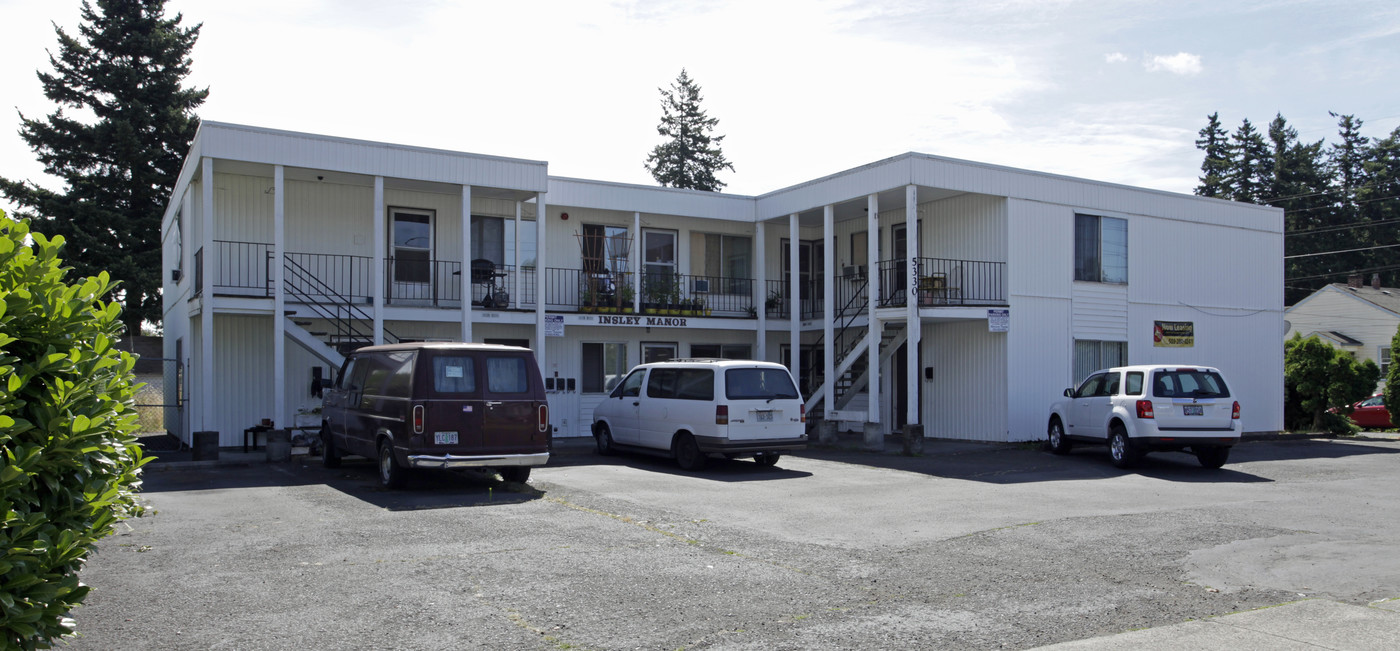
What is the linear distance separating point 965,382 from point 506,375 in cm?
1156

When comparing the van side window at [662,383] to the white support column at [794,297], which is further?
the white support column at [794,297]

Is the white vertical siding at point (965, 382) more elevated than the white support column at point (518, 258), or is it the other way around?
the white support column at point (518, 258)

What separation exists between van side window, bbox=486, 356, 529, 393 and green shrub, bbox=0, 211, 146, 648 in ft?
27.1

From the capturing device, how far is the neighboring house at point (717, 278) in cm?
1881

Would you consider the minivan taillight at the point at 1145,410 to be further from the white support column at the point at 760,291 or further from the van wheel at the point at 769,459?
the white support column at the point at 760,291

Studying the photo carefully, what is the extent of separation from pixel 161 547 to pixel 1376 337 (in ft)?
163

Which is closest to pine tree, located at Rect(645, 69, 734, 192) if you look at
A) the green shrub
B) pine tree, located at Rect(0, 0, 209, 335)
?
pine tree, located at Rect(0, 0, 209, 335)

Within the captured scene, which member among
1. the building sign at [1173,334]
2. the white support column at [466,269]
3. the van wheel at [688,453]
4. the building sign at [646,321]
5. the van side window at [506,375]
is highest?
the white support column at [466,269]

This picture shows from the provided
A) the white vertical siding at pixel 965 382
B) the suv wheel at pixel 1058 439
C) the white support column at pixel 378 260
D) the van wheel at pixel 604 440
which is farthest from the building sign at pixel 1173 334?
the white support column at pixel 378 260

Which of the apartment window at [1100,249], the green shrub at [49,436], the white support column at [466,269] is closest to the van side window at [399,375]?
the white support column at [466,269]

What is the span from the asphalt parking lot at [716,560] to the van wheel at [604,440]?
3.12m

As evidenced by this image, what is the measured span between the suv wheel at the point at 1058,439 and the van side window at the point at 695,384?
7133 millimetres

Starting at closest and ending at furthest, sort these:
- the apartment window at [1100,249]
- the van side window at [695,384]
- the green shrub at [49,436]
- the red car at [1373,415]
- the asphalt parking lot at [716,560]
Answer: the green shrub at [49,436] → the asphalt parking lot at [716,560] → the van side window at [695,384] → the apartment window at [1100,249] → the red car at [1373,415]

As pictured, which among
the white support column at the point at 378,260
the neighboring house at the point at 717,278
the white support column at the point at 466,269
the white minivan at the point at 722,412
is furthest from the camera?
the white support column at the point at 466,269
